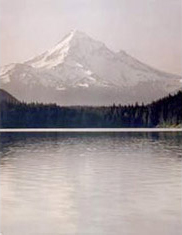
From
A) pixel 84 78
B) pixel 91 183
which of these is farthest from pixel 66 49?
pixel 91 183

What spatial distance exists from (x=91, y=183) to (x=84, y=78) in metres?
0.57

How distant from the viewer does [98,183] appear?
2.43 m

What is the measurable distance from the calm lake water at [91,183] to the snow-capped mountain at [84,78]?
0.21 metres

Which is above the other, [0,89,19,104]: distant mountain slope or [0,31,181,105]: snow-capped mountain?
[0,31,181,105]: snow-capped mountain

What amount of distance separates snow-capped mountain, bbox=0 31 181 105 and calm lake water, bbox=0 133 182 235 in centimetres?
21

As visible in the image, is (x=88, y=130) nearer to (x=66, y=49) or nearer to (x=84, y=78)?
(x=84, y=78)

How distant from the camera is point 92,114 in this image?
8.36 feet

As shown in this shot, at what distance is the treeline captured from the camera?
254cm

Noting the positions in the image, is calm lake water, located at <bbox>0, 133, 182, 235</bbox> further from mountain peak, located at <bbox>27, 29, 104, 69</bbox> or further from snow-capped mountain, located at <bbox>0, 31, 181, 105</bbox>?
mountain peak, located at <bbox>27, 29, 104, 69</bbox>

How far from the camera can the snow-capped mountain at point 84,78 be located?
8.34 feet

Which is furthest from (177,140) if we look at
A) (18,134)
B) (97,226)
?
(18,134)

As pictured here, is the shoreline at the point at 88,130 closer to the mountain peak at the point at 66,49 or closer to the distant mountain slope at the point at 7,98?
the distant mountain slope at the point at 7,98

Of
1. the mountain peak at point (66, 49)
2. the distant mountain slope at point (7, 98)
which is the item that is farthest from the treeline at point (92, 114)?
the mountain peak at point (66, 49)

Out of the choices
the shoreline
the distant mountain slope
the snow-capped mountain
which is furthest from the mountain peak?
the shoreline
